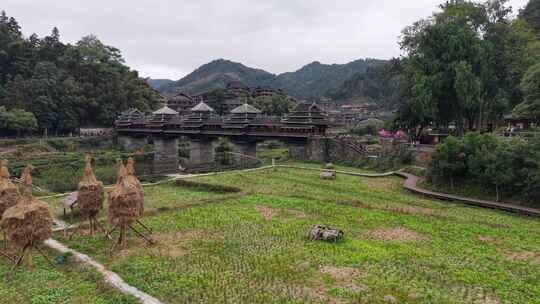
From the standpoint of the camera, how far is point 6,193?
46.2ft

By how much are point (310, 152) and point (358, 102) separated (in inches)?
2859

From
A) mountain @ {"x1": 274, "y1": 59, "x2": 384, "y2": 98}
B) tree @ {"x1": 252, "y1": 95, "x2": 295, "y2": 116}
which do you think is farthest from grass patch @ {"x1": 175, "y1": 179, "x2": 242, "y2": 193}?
mountain @ {"x1": 274, "y1": 59, "x2": 384, "y2": 98}

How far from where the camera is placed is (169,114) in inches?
2045

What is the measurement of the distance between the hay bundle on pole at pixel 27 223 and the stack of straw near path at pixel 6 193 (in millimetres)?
2811

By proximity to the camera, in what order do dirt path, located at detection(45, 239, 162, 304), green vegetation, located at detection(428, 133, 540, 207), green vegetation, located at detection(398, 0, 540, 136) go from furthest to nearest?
1. green vegetation, located at detection(398, 0, 540, 136)
2. green vegetation, located at detection(428, 133, 540, 207)
3. dirt path, located at detection(45, 239, 162, 304)

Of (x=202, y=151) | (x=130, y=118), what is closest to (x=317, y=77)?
(x=130, y=118)

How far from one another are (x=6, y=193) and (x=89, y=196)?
286 cm

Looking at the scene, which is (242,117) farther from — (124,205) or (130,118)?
(124,205)

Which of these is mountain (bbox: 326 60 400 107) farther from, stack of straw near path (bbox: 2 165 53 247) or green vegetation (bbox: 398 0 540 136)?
stack of straw near path (bbox: 2 165 53 247)

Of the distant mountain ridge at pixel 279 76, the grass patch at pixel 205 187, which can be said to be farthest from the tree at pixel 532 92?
the distant mountain ridge at pixel 279 76

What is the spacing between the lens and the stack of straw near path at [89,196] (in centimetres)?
1455

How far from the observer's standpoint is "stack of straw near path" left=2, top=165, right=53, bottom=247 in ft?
37.3

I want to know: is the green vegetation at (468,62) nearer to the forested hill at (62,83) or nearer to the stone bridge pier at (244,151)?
the stone bridge pier at (244,151)

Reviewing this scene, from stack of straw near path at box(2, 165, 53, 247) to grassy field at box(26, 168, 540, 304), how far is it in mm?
1291
